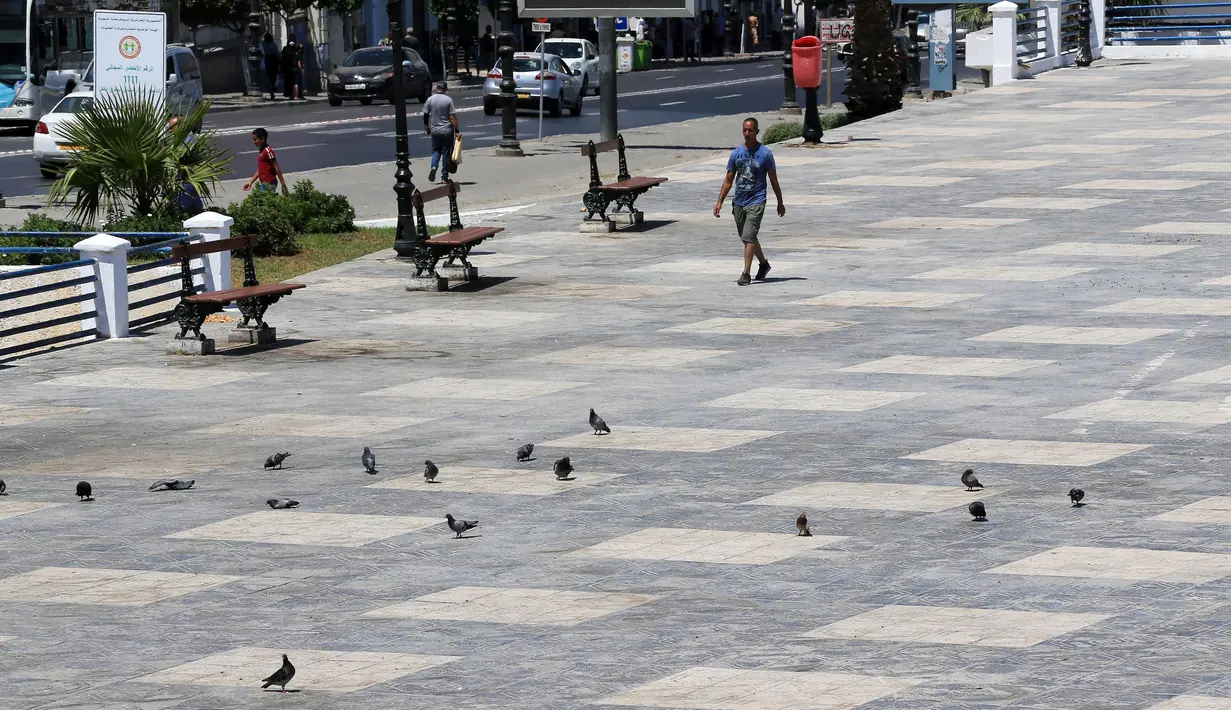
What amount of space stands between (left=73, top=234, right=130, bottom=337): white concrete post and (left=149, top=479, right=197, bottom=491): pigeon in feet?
21.8

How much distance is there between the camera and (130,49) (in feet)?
97.6

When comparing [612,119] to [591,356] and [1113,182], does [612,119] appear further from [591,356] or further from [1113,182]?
[591,356]

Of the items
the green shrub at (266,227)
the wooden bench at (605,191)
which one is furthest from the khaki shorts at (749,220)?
the green shrub at (266,227)

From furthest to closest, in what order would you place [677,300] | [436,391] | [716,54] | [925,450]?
1. [716,54]
2. [677,300]
3. [436,391]
4. [925,450]

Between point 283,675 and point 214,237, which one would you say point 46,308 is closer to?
point 214,237

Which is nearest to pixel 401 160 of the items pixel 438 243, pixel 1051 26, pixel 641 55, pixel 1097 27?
pixel 438 243

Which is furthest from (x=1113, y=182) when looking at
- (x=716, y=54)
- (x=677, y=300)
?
(x=716, y=54)

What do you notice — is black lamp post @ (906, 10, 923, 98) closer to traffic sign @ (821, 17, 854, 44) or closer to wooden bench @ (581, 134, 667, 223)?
traffic sign @ (821, 17, 854, 44)

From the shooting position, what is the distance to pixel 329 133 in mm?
44312

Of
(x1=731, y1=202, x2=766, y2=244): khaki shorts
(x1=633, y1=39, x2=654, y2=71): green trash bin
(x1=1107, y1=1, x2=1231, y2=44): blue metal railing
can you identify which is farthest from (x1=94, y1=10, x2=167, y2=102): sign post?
(x1=633, y1=39, x2=654, y2=71): green trash bin

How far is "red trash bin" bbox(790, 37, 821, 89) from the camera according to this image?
118ft

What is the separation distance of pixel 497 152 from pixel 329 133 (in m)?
7.66

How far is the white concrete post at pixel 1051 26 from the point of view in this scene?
4366 centimetres

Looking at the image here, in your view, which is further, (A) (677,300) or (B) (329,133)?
(B) (329,133)
